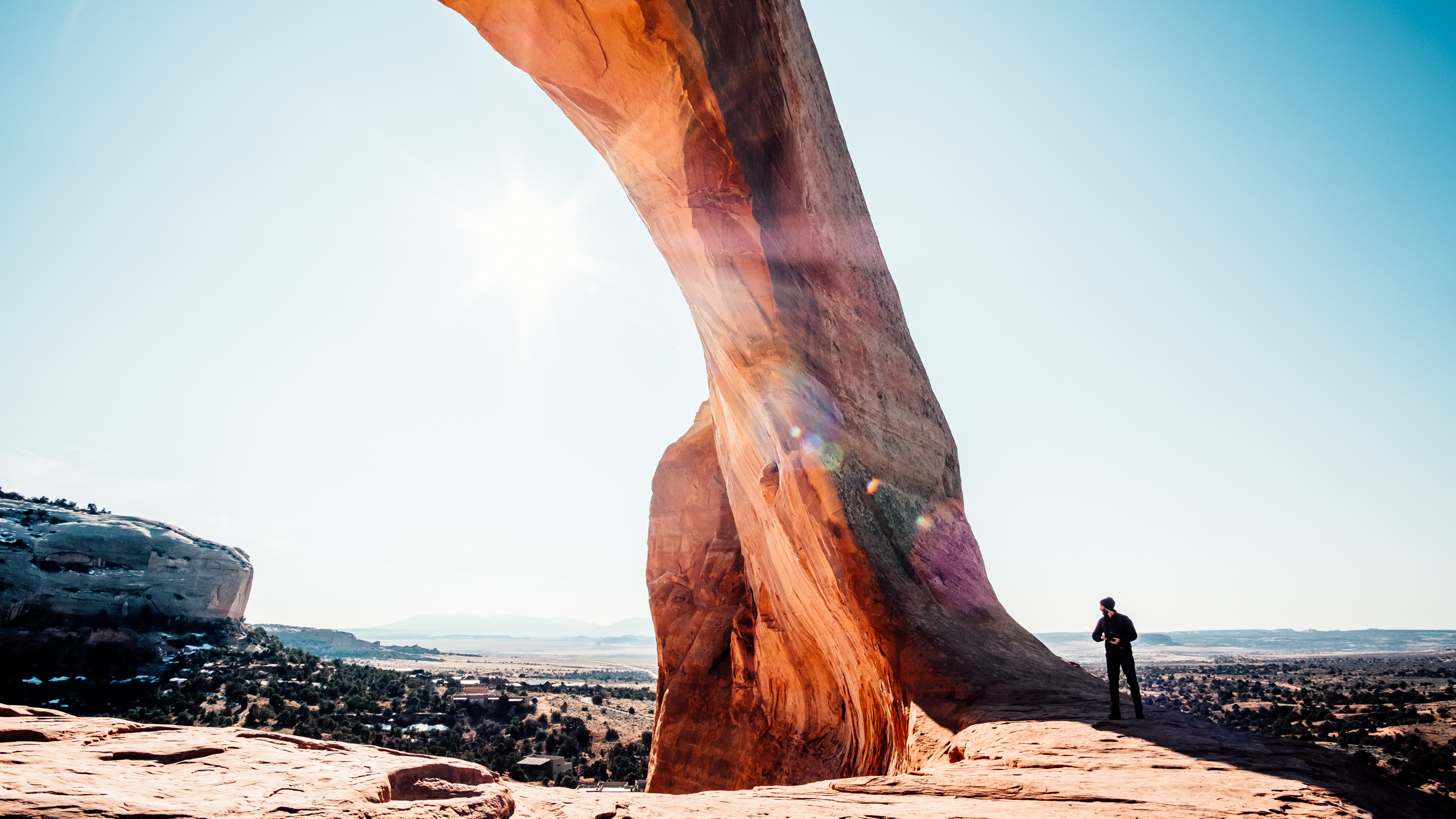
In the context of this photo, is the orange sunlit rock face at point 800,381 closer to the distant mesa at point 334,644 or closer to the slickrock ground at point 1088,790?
the slickrock ground at point 1088,790

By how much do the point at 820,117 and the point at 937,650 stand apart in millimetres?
8570

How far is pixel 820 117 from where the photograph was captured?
1145cm

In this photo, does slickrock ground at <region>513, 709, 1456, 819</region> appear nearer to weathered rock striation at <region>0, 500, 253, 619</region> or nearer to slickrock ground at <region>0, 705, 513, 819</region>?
slickrock ground at <region>0, 705, 513, 819</region>

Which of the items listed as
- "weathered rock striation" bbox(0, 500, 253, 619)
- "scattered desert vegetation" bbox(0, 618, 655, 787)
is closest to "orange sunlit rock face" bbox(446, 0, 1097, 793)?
"scattered desert vegetation" bbox(0, 618, 655, 787)

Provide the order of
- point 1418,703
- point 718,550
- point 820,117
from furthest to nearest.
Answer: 1. point 1418,703
2. point 718,550
3. point 820,117

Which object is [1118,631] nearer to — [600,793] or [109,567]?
[600,793]

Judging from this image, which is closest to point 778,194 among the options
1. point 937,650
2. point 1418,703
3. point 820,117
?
point 820,117

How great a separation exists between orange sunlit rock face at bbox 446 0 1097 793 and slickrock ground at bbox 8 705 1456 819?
7.28 feet

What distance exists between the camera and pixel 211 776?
333cm

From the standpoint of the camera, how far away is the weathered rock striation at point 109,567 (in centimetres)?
3781

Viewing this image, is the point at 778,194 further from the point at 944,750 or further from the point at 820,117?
the point at 944,750

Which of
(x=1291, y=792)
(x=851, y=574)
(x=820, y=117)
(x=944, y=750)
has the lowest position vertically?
(x=944, y=750)

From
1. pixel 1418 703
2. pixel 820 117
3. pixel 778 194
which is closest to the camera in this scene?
pixel 778 194

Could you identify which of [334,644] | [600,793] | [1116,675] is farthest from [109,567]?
[334,644]
